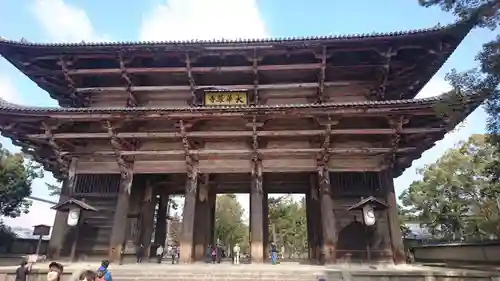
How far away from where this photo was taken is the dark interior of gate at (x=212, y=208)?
12758 mm

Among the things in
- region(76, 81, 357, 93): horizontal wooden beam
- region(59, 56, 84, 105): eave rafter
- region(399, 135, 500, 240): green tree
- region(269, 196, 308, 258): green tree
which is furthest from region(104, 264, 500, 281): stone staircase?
region(269, 196, 308, 258): green tree

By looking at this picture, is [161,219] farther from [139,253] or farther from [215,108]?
[215,108]

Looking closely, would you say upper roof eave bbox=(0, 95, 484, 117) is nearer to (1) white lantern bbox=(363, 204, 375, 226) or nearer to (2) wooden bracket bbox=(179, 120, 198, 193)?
(2) wooden bracket bbox=(179, 120, 198, 193)

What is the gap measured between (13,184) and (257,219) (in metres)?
20.0

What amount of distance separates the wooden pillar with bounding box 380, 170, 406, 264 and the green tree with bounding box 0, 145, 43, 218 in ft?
79.5

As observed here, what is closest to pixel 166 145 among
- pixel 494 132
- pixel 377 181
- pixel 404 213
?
pixel 377 181

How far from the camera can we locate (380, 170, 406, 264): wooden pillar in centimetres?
1198

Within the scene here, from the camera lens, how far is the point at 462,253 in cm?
1463

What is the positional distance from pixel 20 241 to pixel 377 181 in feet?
70.6

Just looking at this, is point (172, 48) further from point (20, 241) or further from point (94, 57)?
point (20, 241)

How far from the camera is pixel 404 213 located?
1580 inches

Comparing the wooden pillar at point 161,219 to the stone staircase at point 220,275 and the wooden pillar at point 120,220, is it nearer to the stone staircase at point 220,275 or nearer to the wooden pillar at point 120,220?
the wooden pillar at point 120,220

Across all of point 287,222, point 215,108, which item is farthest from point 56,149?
point 287,222

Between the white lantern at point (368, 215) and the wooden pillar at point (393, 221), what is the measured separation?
0.98 m
